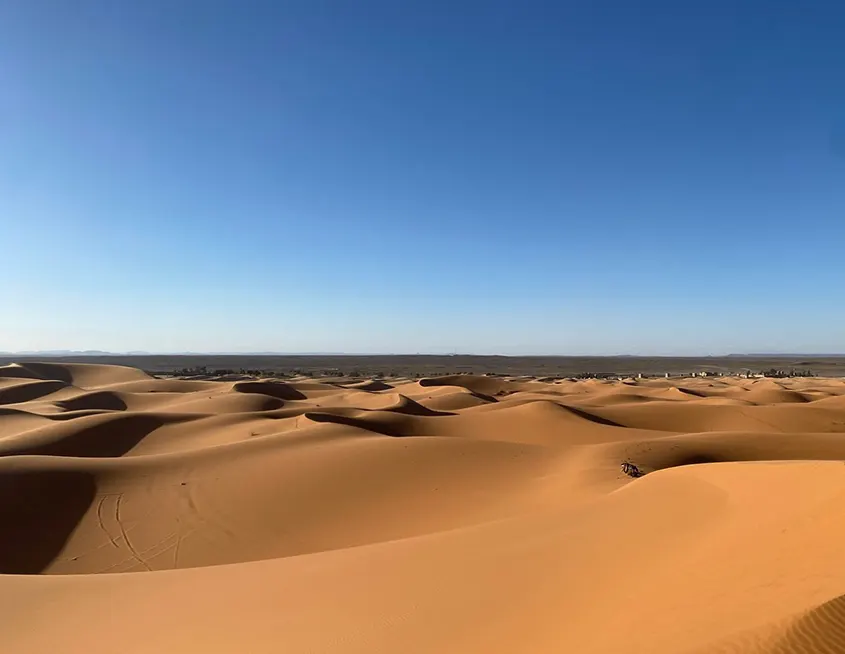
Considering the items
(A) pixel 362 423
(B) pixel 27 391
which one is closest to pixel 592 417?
(A) pixel 362 423

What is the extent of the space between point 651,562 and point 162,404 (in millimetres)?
27607

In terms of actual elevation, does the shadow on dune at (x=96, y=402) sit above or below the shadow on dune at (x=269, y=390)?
below

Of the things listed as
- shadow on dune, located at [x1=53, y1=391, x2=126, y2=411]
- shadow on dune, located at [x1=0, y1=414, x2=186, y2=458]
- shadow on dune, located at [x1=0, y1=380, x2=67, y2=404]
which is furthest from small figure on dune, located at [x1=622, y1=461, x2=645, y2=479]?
shadow on dune, located at [x1=0, y1=380, x2=67, y2=404]

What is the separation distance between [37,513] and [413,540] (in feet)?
25.0

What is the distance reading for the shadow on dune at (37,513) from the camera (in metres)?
9.46

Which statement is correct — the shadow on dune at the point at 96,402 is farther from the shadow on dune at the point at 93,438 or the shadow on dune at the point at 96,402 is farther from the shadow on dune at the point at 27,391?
→ the shadow on dune at the point at 93,438

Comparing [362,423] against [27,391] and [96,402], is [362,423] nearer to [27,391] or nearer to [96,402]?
[96,402]

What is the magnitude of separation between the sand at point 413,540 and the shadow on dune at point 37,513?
0.04 metres

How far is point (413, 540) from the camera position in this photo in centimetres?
757

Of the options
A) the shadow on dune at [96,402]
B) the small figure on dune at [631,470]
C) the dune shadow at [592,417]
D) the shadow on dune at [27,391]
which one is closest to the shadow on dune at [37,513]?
the small figure on dune at [631,470]

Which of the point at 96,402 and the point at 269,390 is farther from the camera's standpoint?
the point at 269,390

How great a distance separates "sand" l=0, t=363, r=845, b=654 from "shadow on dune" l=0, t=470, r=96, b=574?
1.5 inches

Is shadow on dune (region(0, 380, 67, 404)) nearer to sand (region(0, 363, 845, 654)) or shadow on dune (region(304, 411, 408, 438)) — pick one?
sand (region(0, 363, 845, 654))

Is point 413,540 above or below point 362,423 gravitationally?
below
